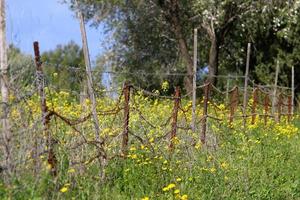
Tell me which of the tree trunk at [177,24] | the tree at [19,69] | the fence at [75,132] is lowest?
the fence at [75,132]

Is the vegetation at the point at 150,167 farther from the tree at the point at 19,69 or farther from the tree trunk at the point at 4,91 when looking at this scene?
the tree at the point at 19,69

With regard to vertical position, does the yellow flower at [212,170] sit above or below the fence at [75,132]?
below

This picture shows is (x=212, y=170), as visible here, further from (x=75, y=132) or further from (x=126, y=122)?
(x=75, y=132)

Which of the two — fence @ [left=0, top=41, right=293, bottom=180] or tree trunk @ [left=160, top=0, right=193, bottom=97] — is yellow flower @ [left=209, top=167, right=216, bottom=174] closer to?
fence @ [left=0, top=41, right=293, bottom=180]

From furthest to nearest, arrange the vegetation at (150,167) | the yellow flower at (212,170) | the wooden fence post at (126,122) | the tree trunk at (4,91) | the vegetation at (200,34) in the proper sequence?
the vegetation at (200,34), the wooden fence post at (126,122), the yellow flower at (212,170), the vegetation at (150,167), the tree trunk at (4,91)

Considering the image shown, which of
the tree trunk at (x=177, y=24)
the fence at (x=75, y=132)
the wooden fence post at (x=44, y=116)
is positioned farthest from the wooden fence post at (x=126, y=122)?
the tree trunk at (x=177, y=24)

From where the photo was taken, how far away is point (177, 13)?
2344 centimetres

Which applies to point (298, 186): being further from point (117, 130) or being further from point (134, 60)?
point (134, 60)

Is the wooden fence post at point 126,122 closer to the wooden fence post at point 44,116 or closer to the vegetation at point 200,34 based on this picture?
the wooden fence post at point 44,116

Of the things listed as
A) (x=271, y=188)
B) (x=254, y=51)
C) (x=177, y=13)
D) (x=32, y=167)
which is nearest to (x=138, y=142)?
(x=271, y=188)

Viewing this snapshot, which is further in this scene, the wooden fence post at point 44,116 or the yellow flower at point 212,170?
the yellow flower at point 212,170

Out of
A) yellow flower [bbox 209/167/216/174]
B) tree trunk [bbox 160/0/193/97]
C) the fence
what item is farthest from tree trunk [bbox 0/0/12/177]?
tree trunk [bbox 160/0/193/97]

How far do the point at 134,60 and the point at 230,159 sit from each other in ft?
61.3

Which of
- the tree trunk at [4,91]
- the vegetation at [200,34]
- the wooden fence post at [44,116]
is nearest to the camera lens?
the tree trunk at [4,91]
